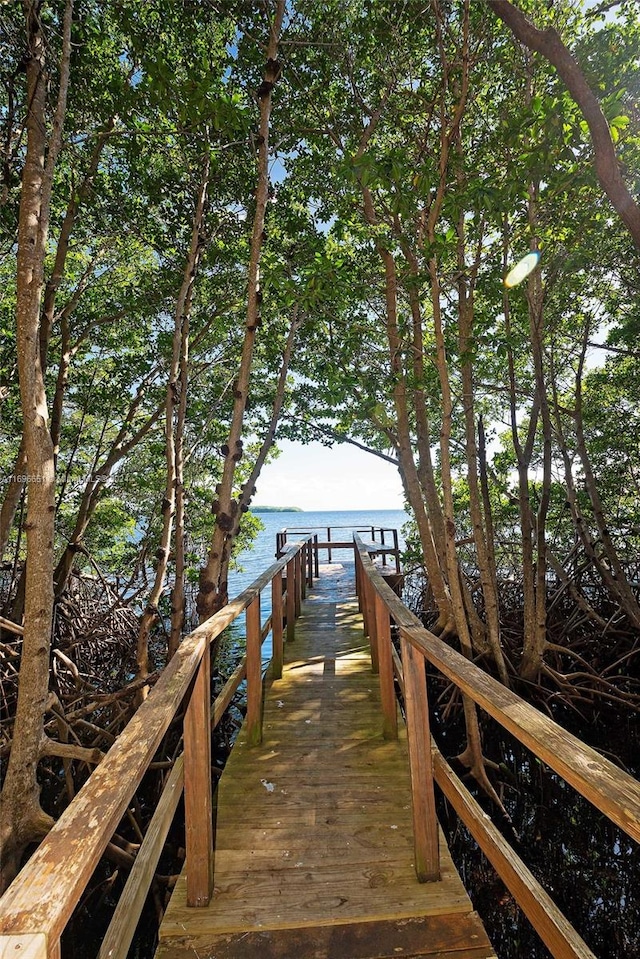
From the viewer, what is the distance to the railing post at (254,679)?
2.99 metres

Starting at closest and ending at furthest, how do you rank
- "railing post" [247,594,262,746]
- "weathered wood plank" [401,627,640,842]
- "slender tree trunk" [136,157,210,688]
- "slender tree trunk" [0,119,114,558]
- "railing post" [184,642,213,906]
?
"weathered wood plank" [401,627,640,842]
"railing post" [184,642,213,906]
"railing post" [247,594,262,746]
"slender tree trunk" [136,157,210,688]
"slender tree trunk" [0,119,114,558]

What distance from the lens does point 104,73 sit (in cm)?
440

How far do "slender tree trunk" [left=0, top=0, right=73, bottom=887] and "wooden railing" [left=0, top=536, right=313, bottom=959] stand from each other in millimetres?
1149

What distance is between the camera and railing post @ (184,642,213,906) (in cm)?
177

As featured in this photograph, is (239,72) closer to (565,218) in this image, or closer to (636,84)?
(565,218)

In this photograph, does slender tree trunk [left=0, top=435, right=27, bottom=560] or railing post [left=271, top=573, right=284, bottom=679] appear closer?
railing post [left=271, top=573, right=284, bottom=679]

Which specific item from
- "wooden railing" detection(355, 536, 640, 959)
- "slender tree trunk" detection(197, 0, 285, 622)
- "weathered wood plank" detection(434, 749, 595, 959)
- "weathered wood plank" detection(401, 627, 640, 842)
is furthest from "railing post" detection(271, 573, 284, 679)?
"weathered wood plank" detection(401, 627, 640, 842)

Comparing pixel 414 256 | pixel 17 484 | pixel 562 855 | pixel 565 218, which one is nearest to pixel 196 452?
pixel 17 484

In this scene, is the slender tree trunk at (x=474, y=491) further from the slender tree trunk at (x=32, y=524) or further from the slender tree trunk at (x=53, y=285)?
the slender tree trunk at (x=53, y=285)

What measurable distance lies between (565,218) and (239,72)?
3838 millimetres

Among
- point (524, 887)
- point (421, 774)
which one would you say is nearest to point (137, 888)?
point (421, 774)

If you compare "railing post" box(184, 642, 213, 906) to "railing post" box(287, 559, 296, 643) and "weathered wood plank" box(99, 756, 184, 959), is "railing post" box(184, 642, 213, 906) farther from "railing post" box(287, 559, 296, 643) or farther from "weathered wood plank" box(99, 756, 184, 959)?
"railing post" box(287, 559, 296, 643)

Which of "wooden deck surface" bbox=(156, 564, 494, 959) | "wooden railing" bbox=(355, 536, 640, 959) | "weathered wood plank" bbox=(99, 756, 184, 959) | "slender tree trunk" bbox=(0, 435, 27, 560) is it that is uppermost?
"slender tree trunk" bbox=(0, 435, 27, 560)

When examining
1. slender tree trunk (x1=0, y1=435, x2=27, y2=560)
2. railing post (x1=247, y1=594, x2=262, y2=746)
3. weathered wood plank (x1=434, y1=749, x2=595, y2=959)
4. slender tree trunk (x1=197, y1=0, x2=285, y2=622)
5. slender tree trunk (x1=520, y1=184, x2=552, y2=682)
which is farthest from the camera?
slender tree trunk (x1=0, y1=435, x2=27, y2=560)
